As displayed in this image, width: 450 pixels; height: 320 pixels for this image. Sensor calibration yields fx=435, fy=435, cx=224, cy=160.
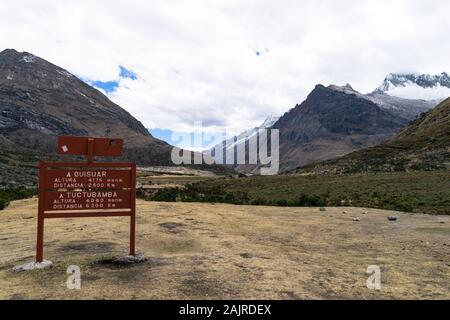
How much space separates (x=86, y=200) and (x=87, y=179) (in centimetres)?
49

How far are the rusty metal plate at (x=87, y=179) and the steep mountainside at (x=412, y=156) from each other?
1894 inches

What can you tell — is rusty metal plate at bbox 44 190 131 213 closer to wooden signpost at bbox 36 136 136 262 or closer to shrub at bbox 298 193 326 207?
wooden signpost at bbox 36 136 136 262

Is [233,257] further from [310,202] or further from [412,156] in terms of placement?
[412,156]

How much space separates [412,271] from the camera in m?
9.72

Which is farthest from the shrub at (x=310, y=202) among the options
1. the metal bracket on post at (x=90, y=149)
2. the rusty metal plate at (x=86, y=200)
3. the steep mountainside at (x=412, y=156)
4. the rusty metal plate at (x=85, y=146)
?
the steep mountainside at (x=412, y=156)

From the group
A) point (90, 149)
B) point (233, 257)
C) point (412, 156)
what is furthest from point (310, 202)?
point (412, 156)

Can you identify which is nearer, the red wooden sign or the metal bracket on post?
the red wooden sign

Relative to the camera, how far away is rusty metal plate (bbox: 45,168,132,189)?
9.93m

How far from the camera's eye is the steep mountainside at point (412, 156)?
2253 inches

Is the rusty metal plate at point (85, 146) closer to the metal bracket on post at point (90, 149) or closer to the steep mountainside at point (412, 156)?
the metal bracket on post at point (90, 149)

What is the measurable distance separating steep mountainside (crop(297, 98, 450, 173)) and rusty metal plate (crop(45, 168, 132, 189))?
48.1 meters

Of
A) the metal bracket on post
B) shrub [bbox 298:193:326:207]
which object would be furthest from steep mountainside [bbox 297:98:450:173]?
the metal bracket on post
